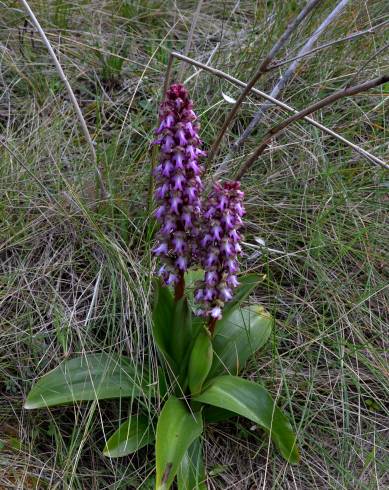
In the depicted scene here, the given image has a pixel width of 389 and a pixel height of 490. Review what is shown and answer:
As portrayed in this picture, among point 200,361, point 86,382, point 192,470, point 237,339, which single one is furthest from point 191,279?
point 192,470

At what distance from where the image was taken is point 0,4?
3.12 m

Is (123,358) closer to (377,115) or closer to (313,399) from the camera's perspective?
(313,399)

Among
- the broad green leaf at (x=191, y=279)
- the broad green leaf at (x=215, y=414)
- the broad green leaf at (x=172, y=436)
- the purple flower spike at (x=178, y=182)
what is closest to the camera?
the purple flower spike at (x=178, y=182)

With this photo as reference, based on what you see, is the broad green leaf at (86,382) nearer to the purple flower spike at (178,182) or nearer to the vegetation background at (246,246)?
the vegetation background at (246,246)

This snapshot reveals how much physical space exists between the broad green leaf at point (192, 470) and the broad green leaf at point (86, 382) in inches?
8.8

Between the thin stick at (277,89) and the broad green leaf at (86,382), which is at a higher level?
the thin stick at (277,89)

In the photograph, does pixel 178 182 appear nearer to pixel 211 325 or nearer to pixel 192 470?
pixel 211 325

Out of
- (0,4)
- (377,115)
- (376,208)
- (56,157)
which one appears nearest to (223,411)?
(376,208)

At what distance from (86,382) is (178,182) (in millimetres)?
717

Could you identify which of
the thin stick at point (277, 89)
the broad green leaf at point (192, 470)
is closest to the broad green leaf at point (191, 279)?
the broad green leaf at point (192, 470)

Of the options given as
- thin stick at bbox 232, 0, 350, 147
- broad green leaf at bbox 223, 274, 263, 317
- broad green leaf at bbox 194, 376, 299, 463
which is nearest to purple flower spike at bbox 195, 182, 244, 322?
broad green leaf at bbox 223, 274, 263, 317

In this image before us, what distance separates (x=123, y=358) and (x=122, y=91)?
149 cm

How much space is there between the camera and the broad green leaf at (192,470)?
170 cm

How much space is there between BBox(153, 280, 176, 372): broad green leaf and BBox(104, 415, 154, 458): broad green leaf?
20 cm
